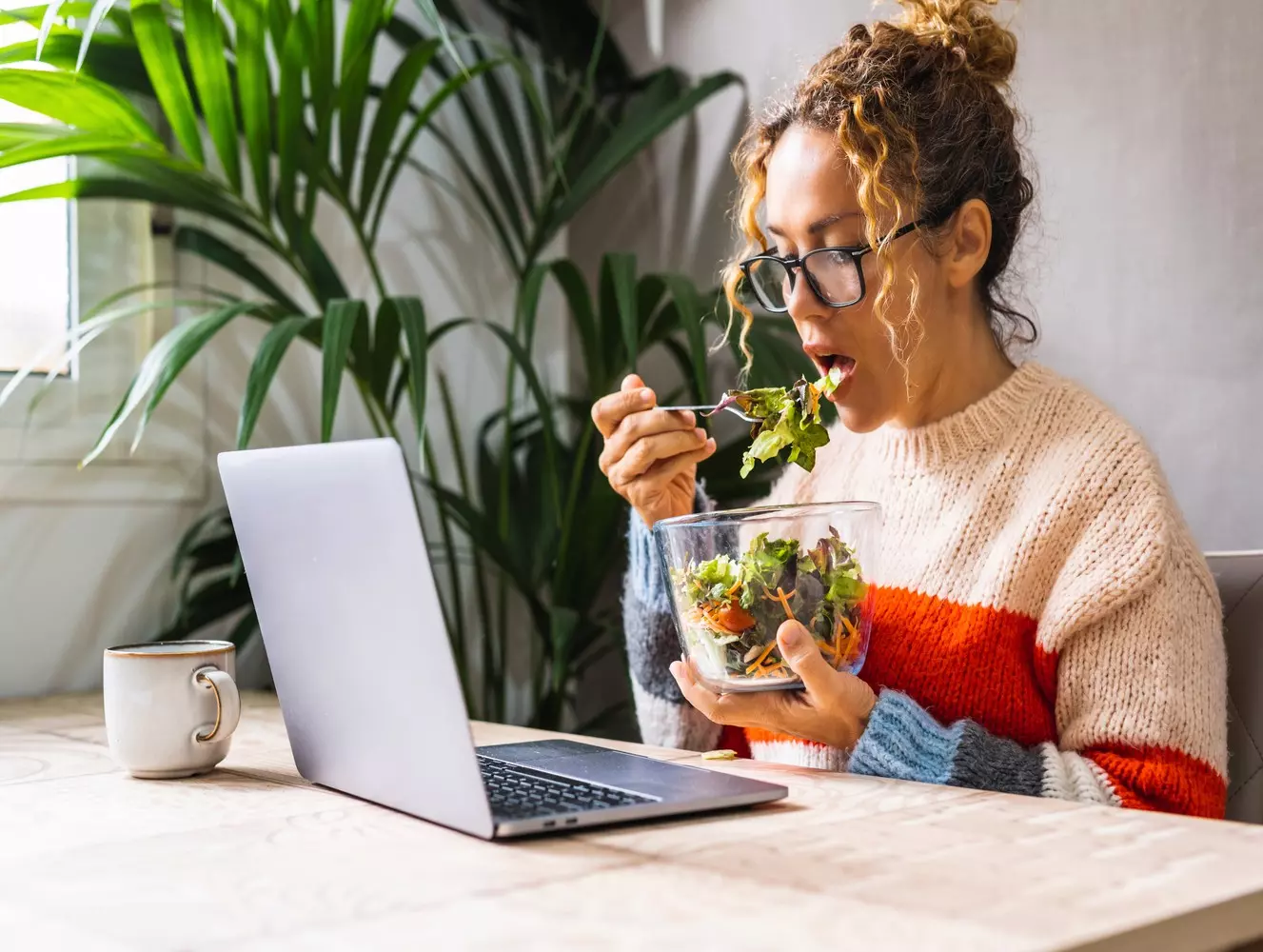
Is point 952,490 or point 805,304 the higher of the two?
point 805,304

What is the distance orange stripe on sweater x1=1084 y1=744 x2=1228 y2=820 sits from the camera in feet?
3.43

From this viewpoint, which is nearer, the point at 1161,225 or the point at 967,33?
the point at 967,33

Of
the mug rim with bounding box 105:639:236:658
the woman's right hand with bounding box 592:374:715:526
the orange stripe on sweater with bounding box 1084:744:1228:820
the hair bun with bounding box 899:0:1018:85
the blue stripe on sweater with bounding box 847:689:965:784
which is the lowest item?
the orange stripe on sweater with bounding box 1084:744:1228:820

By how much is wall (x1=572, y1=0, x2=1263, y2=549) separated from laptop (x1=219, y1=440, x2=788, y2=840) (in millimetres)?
838

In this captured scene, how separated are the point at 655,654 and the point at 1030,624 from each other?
0.40m

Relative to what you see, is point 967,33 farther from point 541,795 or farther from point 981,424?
point 541,795

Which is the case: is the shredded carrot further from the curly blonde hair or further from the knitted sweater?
the curly blonde hair

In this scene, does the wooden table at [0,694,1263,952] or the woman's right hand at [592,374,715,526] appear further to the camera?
the woman's right hand at [592,374,715,526]

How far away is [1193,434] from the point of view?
1.47 m

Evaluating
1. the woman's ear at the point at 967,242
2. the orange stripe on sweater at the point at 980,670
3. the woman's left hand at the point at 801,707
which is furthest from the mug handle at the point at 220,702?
the woman's ear at the point at 967,242

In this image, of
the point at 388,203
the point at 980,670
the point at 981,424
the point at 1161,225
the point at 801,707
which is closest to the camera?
the point at 801,707

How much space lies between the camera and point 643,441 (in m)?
1.18

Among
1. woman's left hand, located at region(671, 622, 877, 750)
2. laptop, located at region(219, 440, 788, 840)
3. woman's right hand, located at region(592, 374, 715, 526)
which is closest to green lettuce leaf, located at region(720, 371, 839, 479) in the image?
woman's right hand, located at region(592, 374, 715, 526)

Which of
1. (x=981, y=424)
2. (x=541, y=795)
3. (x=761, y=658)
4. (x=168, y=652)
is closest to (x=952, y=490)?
(x=981, y=424)
